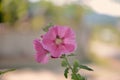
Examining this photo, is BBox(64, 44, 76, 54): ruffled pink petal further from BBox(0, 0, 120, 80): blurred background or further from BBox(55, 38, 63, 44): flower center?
BBox(0, 0, 120, 80): blurred background

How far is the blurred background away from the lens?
3.46 metres

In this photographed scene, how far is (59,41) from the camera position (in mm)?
626

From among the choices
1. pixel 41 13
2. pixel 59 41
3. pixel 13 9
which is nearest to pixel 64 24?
pixel 41 13

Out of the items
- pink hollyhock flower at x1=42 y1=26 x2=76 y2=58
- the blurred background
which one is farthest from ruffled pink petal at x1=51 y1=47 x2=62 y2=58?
the blurred background

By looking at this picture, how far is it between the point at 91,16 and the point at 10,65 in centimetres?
106

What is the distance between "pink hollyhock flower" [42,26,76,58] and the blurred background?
2643 millimetres

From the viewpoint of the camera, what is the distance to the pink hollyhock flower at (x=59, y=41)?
0.61m

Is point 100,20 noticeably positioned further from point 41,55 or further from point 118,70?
point 41,55

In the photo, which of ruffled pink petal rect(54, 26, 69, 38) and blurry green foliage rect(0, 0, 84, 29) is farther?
blurry green foliage rect(0, 0, 84, 29)

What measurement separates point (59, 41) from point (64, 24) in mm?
3069

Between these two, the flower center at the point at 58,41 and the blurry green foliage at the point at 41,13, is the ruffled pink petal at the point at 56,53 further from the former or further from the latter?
the blurry green foliage at the point at 41,13

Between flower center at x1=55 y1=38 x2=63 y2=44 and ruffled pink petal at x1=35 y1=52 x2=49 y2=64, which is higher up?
flower center at x1=55 y1=38 x2=63 y2=44

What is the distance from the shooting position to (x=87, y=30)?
3.76 m

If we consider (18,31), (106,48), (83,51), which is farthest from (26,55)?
(106,48)
